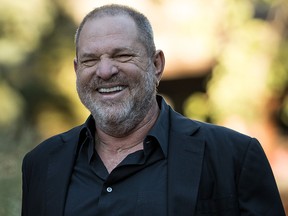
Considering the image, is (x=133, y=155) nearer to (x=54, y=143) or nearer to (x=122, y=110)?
(x=122, y=110)

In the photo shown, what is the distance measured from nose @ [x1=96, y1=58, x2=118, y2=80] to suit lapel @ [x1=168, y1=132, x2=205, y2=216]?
15.3 inches

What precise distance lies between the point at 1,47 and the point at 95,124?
4.12 meters

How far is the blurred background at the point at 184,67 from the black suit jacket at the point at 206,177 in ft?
9.13

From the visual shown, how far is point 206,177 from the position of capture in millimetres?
3160

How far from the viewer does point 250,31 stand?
678 cm

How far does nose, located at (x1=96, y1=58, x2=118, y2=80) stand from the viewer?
128 inches

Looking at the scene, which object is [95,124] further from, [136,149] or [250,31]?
[250,31]

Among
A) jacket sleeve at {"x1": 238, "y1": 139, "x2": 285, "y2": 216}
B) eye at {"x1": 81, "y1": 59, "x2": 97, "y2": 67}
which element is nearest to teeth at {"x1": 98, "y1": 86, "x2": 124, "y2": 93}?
eye at {"x1": 81, "y1": 59, "x2": 97, "y2": 67}

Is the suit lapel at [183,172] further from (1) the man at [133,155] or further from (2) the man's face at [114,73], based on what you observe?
(2) the man's face at [114,73]

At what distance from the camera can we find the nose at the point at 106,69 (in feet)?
10.6

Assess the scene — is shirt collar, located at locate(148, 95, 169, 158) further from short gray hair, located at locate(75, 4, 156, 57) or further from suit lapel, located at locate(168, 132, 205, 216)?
short gray hair, located at locate(75, 4, 156, 57)

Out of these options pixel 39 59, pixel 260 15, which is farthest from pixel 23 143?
pixel 260 15

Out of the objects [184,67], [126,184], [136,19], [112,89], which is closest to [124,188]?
[126,184]

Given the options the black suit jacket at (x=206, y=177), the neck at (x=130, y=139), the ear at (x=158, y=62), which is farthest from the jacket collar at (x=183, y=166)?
the ear at (x=158, y=62)
